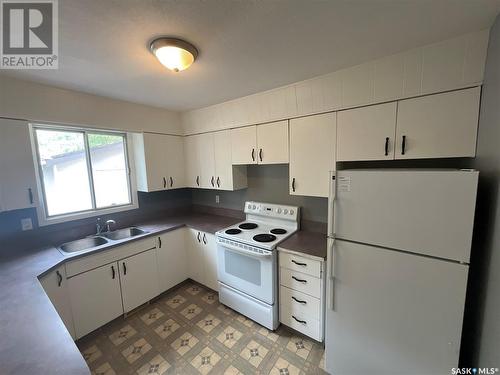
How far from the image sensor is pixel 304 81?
1827 mm

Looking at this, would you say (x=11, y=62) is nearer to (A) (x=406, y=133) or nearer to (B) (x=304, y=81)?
(B) (x=304, y=81)

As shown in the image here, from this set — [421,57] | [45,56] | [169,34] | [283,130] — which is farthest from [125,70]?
[421,57]

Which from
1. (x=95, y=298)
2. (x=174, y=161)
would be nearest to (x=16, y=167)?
→ (x=95, y=298)

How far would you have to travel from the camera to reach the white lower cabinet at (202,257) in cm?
248

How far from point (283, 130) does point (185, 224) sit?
1724 millimetres

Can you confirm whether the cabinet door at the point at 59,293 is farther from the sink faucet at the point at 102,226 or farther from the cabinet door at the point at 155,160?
the cabinet door at the point at 155,160

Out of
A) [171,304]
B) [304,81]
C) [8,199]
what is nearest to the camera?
[8,199]

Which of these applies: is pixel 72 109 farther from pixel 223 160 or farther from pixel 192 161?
pixel 223 160

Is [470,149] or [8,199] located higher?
[470,149]

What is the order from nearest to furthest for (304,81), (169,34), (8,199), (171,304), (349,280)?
(169,34) → (349,280) → (8,199) → (304,81) → (171,304)

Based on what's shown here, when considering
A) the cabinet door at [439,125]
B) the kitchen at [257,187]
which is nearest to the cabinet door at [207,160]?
the kitchen at [257,187]

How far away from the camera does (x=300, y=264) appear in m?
1.81

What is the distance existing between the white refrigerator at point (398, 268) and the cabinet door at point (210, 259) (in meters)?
1.40

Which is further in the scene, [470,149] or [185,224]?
[185,224]
